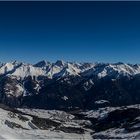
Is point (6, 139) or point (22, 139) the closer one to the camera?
point (6, 139)
